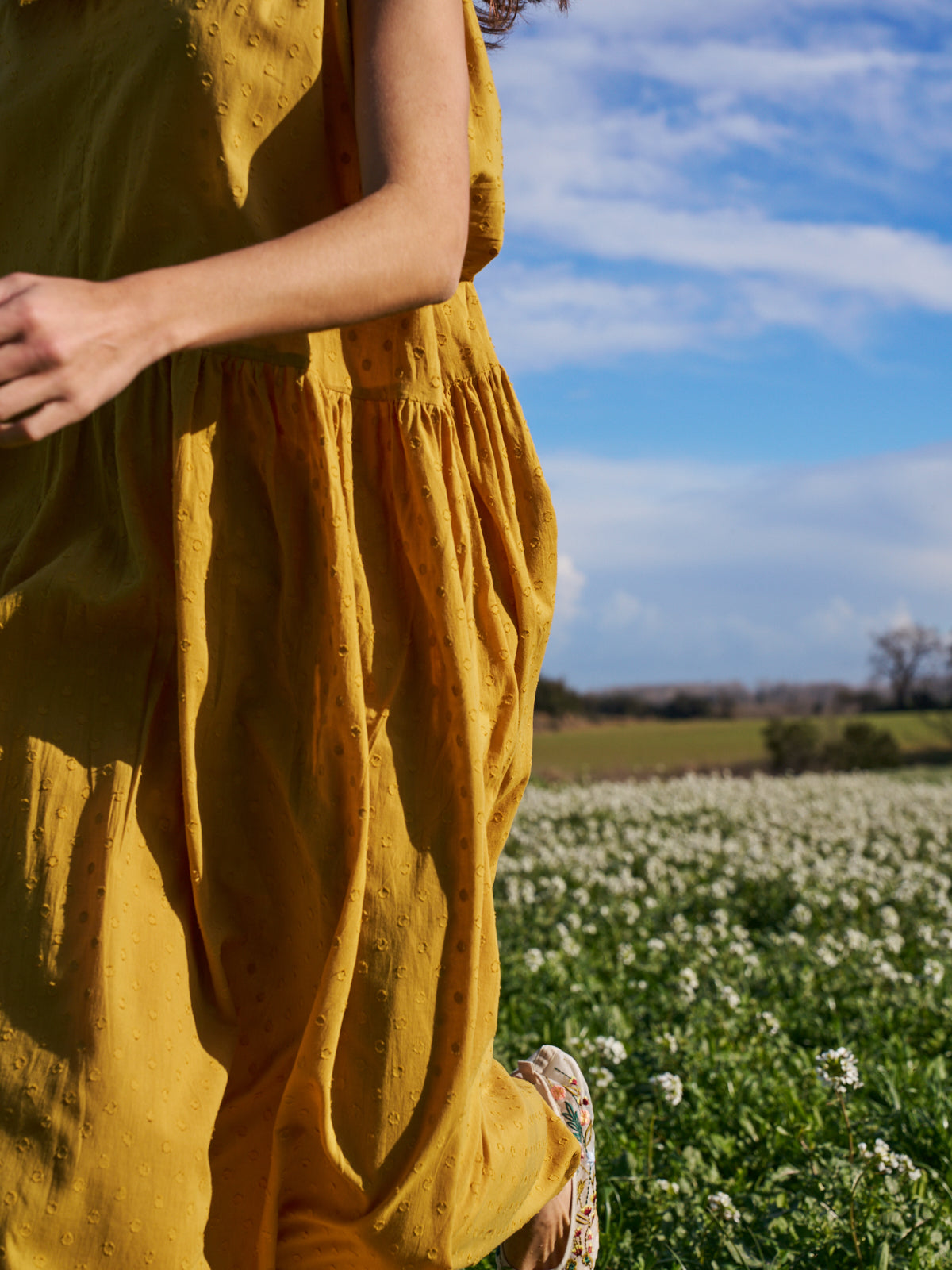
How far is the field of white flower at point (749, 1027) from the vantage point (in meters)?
2.52

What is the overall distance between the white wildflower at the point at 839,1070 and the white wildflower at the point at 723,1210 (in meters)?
0.35

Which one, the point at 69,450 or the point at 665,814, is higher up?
the point at 69,450

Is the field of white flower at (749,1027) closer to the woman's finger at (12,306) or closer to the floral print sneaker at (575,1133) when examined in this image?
the floral print sneaker at (575,1133)

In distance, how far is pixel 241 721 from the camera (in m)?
1.36

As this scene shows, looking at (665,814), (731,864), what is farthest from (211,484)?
(665,814)

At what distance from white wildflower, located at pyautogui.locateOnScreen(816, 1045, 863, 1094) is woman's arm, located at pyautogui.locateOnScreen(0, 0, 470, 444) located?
80.8 inches

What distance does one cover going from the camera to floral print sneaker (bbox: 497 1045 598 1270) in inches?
74.0

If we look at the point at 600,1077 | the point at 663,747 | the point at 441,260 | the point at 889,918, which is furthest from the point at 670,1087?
the point at 663,747

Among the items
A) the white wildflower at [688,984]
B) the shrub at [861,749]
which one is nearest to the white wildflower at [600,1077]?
the white wildflower at [688,984]

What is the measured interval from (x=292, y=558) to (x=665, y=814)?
30.6 feet

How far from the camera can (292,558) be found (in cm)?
137

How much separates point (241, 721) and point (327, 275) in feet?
1.69

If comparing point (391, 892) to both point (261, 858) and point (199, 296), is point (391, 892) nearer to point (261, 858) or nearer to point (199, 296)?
point (261, 858)

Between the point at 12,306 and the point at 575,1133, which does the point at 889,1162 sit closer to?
the point at 575,1133
